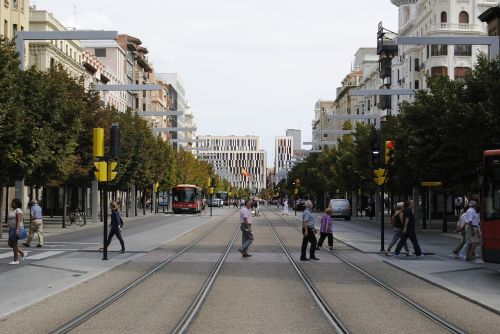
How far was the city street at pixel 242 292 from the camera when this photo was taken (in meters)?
12.0

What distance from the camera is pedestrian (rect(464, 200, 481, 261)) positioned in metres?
24.6

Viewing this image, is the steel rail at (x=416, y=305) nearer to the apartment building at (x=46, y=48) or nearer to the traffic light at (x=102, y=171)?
the traffic light at (x=102, y=171)

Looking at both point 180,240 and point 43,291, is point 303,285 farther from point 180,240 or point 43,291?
point 180,240

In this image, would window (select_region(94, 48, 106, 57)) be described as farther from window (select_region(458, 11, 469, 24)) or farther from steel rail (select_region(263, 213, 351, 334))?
steel rail (select_region(263, 213, 351, 334))

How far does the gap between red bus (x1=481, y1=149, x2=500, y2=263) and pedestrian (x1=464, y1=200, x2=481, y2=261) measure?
351cm

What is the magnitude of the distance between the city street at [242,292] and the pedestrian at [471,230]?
56 centimetres

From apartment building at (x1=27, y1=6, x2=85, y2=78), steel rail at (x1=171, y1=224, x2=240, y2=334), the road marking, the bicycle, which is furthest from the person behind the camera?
apartment building at (x1=27, y1=6, x2=85, y2=78)

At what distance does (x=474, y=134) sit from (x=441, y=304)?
21.6 meters

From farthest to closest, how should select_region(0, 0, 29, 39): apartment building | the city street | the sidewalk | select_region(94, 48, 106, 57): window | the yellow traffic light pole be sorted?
select_region(94, 48, 106, 57): window
select_region(0, 0, 29, 39): apartment building
the yellow traffic light pole
the sidewalk
the city street

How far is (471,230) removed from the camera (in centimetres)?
2475

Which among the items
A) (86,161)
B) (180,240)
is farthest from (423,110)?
(86,161)

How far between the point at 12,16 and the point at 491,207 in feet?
187

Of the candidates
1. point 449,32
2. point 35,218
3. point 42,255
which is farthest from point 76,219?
point 449,32

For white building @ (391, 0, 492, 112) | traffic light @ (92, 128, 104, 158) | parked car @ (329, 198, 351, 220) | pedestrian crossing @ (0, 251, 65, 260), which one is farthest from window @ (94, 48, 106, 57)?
traffic light @ (92, 128, 104, 158)
